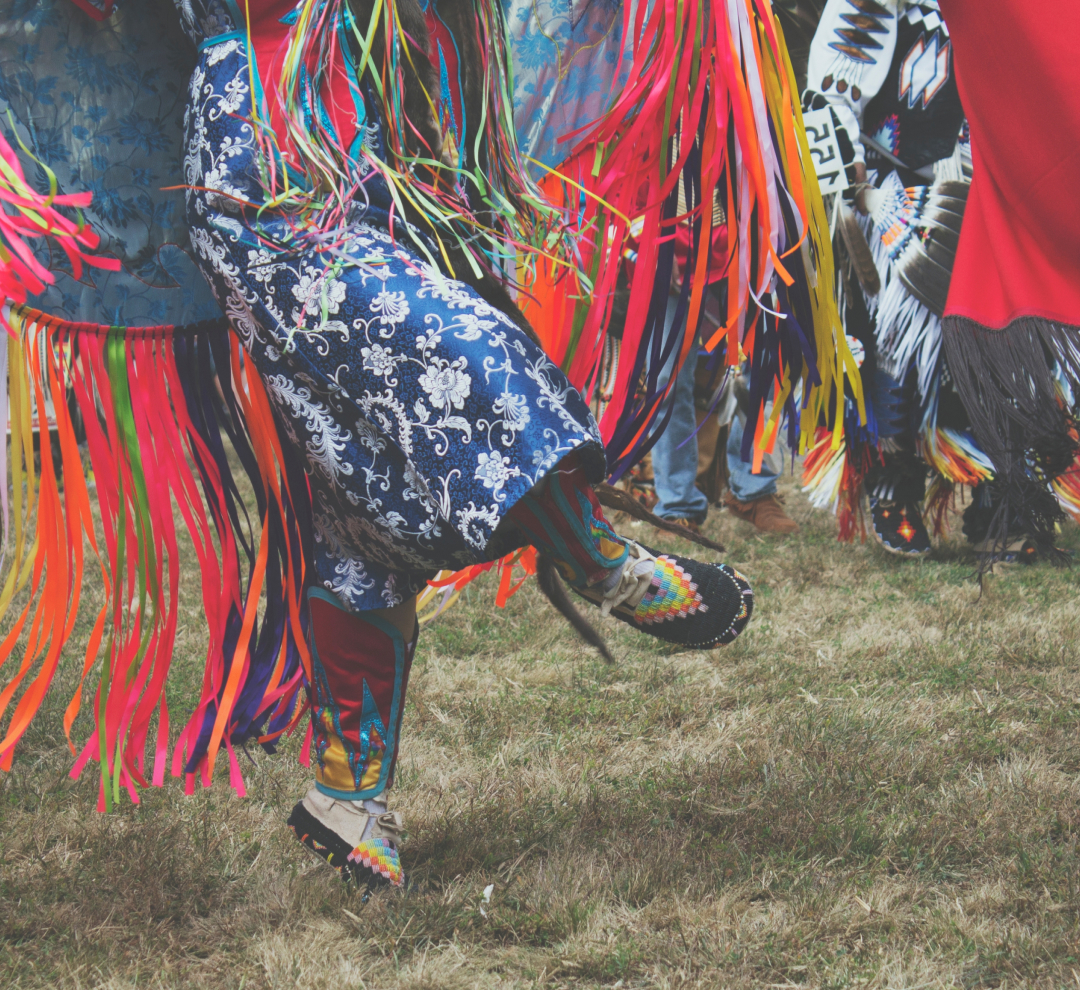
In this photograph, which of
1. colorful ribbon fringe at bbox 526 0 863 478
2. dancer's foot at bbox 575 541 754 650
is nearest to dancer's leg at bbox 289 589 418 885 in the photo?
dancer's foot at bbox 575 541 754 650

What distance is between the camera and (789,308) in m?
1.67

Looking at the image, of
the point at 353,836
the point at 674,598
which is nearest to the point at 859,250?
the point at 674,598

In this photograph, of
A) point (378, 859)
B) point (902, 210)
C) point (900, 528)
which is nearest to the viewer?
point (378, 859)

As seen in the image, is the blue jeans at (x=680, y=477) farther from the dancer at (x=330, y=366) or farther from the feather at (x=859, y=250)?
the dancer at (x=330, y=366)

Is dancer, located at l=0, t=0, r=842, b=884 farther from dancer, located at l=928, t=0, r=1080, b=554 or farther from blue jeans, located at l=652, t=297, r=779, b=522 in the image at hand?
blue jeans, located at l=652, t=297, r=779, b=522

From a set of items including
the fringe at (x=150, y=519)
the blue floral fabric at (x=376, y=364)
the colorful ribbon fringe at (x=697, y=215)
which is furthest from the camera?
the fringe at (x=150, y=519)

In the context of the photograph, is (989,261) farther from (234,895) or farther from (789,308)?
(234,895)

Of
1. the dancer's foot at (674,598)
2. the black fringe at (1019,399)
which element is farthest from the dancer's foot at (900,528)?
the dancer's foot at (674,598)

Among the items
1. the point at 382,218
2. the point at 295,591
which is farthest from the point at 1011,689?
the point at 382,218

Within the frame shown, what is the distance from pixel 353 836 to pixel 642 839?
459mm

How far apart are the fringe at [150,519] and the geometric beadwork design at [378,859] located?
22 centimetres

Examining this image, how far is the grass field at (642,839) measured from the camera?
1.39 metres

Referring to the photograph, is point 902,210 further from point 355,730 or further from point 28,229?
point 28,229

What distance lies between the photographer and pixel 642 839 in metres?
1.69
